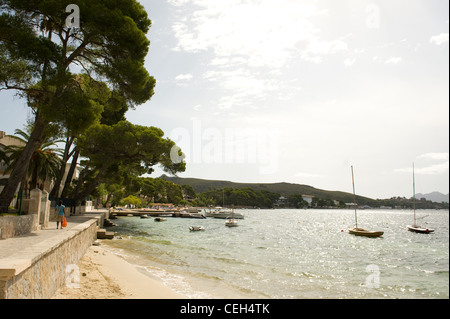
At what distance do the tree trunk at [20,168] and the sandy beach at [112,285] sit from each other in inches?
149

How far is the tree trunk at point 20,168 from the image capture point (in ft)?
39.6

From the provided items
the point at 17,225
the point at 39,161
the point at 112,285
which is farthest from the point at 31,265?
the point at 39,161

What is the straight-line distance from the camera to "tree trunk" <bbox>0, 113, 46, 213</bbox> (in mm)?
12078

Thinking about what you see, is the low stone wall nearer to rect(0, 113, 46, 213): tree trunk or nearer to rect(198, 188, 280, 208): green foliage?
rect(0, 113, 46, 213): tree trunk

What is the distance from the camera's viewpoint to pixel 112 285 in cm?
931

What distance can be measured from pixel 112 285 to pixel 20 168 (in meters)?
6.95

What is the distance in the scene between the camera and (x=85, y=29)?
1361 centimetres

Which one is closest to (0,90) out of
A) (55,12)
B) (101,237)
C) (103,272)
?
(55,12)

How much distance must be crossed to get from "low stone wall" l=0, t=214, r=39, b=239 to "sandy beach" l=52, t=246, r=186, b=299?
7.70 ft
